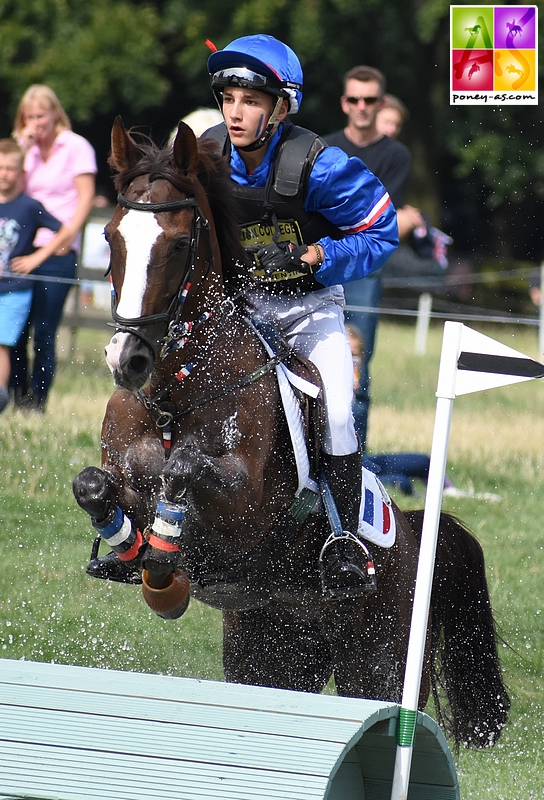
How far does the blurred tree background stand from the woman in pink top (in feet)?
43.9

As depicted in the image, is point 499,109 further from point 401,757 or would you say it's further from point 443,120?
point 401,757

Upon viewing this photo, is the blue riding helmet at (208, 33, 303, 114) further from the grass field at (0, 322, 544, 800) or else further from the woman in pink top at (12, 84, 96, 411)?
the woman in pink top at (12, 84, 96, 411)

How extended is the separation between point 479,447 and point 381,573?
5.09 m

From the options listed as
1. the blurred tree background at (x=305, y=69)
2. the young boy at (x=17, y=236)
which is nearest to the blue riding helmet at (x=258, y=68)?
the young boy at (x=17, y=236)

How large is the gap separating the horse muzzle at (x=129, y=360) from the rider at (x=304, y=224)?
75 cm

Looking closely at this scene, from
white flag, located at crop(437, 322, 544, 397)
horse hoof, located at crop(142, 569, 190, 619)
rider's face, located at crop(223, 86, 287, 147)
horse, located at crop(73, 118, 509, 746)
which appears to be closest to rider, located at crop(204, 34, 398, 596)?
rider's face, located at crop(223, 86, 287, 147)

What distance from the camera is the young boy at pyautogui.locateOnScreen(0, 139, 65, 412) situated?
8117 mm

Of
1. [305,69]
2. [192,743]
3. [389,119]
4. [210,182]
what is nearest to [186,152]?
[210,182]

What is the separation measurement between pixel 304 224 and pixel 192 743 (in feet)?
6.59

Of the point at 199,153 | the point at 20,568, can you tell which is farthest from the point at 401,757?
the point at 20,568

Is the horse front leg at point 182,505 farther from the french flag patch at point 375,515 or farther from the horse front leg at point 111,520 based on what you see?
the french flag patch at point 375,515

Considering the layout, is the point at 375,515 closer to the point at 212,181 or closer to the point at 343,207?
the point at 343,207

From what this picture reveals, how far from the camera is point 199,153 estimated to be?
4160mm

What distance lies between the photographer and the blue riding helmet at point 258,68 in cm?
423
